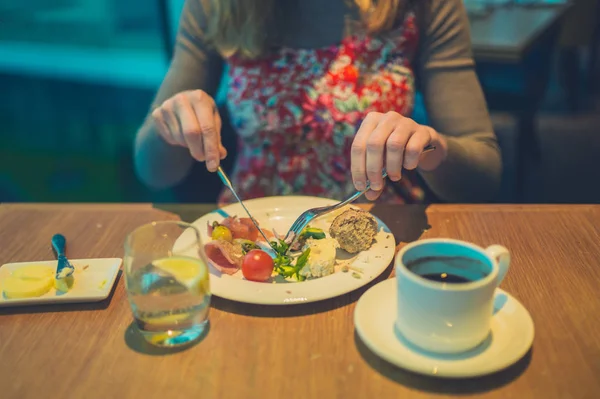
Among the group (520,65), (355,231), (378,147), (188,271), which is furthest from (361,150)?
(520,65)

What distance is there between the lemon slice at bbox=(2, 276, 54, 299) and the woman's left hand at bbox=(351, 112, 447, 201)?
0.50m

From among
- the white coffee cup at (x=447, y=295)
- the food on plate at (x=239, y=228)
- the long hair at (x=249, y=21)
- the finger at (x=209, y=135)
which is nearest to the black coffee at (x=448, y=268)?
the white coffee cup at (x=447, y=295)

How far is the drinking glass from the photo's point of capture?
74 centimetres

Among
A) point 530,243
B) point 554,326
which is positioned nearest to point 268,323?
point 554,326

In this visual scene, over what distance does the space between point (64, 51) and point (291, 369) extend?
1792 mm

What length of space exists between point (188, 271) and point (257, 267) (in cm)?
14

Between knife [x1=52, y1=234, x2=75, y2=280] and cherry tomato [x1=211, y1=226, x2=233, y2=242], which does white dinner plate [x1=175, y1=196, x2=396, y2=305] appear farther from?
knife [x1=52, y1=234, x2=75, y2=280]

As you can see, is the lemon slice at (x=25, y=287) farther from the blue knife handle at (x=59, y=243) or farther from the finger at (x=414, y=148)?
the finger at (x=414, y=148)

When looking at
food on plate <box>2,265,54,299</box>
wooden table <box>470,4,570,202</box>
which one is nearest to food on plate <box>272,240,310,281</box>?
food on plate <box>2,265,54,299</box>

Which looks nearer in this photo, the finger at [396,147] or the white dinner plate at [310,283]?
the white dinner plate at [310,283]

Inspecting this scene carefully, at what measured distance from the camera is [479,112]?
1.31 meters

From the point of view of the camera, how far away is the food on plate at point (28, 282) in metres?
0.85

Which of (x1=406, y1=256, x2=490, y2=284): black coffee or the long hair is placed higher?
the long hair

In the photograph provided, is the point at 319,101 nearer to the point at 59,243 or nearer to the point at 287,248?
the point at 287,248
